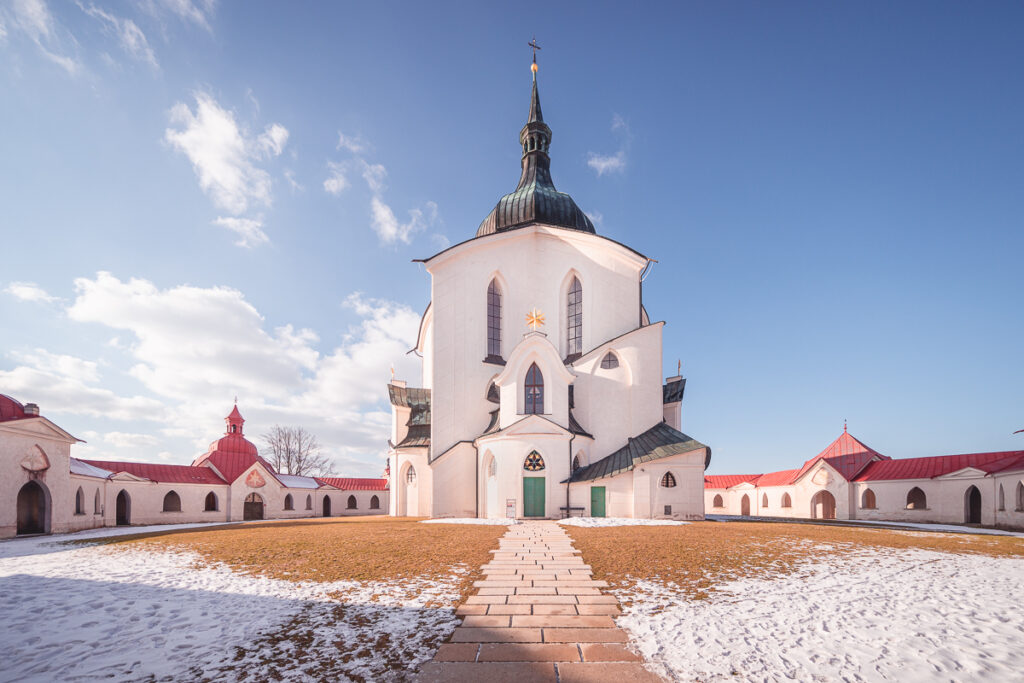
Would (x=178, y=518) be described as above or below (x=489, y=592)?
below

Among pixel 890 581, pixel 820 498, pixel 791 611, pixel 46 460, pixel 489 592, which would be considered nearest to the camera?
pixel 791 611

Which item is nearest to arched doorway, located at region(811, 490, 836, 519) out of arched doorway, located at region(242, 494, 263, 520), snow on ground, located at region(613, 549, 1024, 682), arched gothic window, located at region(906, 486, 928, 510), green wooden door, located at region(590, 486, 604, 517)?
arched gothic window, located at region(906, 486, 928, 510)

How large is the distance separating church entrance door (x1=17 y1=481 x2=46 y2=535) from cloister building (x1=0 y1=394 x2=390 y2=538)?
46 mm

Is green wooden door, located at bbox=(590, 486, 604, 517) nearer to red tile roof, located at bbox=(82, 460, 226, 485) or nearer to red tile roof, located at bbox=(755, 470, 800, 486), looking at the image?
red tile roof, located at bbox=(755, 470, 800, 486)

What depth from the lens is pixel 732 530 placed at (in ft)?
61.2

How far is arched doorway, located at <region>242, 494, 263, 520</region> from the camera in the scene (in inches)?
1462


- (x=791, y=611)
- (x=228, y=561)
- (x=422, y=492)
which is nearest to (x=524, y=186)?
(x=422, y=492)

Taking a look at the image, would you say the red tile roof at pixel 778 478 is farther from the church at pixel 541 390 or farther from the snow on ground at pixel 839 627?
the snow on ground at pixel 839 627

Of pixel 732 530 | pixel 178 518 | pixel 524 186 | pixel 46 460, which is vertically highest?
pixel 524 186

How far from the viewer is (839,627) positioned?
766 centimetres

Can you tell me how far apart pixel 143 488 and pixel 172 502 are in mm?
2243

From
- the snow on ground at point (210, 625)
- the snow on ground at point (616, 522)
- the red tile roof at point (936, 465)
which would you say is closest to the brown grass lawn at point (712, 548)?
the snow on ground at point (616, 522)

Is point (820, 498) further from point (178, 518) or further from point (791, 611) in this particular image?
point (178, 518)

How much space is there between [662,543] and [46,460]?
2629cm
